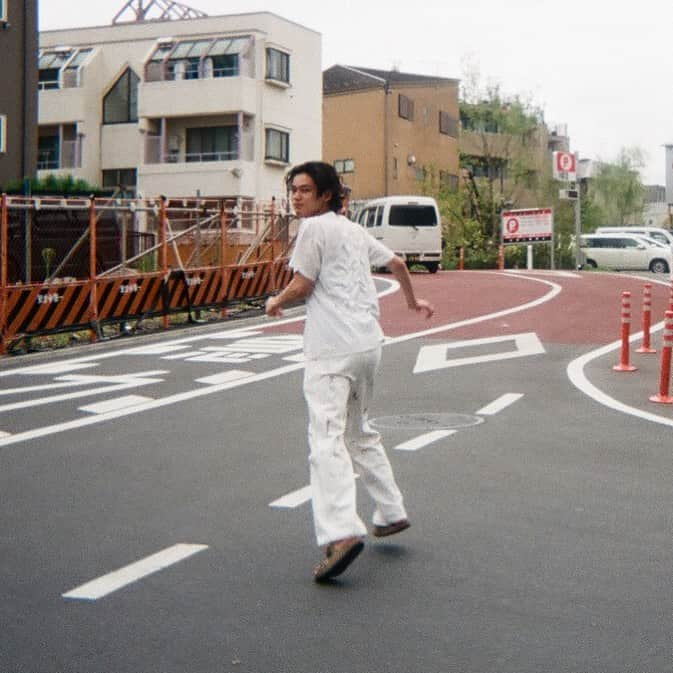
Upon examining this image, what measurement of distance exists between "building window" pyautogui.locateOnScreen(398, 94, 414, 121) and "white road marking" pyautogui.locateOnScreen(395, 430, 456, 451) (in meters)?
55.5

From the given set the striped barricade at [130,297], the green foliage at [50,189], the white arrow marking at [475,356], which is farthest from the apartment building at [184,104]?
the white arrow marking at [475,356]

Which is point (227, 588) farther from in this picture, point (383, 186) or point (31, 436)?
point (383, 186)

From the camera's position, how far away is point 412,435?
9.67 m

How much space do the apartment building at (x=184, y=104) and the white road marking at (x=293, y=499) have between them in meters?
42.7

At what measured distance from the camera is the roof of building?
63.4m

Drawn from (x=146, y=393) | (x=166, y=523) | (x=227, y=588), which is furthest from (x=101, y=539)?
(x=146, y=393)

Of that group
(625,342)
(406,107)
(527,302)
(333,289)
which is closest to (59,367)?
(625,342)

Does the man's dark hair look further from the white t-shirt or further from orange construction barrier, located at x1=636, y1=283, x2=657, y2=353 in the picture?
orange construction barrier, located at x1=636, y1=283, x2=657, y2=353

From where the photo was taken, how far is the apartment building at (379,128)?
62781mm

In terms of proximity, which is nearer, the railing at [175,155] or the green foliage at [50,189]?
the green foliage at [50,189]

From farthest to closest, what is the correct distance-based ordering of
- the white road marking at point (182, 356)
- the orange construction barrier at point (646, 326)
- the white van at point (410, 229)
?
the white van at point (410, 229), the white road marking at point (182, 356), the orange construction barrier at point (646, 326)

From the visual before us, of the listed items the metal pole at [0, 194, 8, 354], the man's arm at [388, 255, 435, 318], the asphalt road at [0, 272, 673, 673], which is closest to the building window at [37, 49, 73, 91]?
the metal pole at [0, 194, 8, 354]

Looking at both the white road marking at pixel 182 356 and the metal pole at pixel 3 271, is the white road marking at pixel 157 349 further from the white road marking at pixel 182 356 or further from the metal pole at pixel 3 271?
the metal pole at pixel 3 271

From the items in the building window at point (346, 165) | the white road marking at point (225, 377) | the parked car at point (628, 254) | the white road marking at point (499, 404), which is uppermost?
the building window at point (346, 165)
